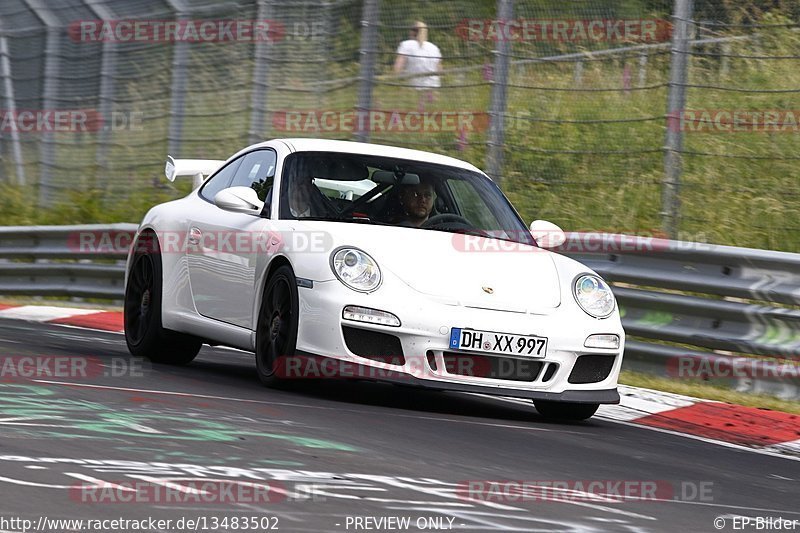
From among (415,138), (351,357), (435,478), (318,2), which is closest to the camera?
(435,478)

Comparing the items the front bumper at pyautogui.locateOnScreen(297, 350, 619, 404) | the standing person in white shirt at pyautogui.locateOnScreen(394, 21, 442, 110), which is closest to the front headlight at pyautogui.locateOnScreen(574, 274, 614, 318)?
the front bumper at pyautogui.locateOnScreen(297, 350, 619, 404)

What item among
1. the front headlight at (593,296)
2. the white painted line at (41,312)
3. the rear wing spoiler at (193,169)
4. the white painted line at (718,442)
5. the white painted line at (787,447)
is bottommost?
the white painted line at (41,312)

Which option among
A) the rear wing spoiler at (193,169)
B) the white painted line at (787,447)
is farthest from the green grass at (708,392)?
the rear wing spoiler at (193,169)

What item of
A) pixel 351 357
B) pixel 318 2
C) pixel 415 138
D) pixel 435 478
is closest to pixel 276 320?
pixel 351 357

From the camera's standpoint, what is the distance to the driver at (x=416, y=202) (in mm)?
8000

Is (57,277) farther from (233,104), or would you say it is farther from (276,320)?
(276,320)

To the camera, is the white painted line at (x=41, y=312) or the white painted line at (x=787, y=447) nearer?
the white painted line at (x=787, y=447)

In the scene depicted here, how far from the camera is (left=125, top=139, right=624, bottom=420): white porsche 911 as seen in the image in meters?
6.98

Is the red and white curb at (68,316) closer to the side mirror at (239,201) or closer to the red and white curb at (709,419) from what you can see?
Answer: the side mirror at (239,201)

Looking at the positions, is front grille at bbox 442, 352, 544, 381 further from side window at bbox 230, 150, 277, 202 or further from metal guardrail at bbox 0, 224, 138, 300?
metal guardrail at bbox 0, 224, 138, 300

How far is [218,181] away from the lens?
8984 millimetres

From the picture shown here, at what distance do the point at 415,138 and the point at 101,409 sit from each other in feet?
23.1

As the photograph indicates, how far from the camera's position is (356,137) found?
13352mm

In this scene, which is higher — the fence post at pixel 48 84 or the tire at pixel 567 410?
the fence post at pixel 48 84
